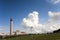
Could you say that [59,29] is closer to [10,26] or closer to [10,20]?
[10,26]

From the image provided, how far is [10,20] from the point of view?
95750 mm

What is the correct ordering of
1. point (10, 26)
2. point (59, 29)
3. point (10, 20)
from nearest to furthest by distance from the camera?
point (59, 29)
point (10, 26)
point (10, 20)

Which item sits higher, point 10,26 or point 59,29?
point 10,26

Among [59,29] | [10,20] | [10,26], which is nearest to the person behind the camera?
[59,29]

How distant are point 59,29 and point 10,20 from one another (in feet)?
123

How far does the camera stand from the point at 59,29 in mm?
72750

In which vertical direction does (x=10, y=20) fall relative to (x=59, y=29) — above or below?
above

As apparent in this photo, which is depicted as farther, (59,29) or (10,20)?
(10,20)

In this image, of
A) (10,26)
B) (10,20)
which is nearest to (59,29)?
(10,26)

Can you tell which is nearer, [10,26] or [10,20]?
[10,26]

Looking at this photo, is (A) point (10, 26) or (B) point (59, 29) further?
(A) point (10, 26)

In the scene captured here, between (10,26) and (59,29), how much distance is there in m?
30.9
